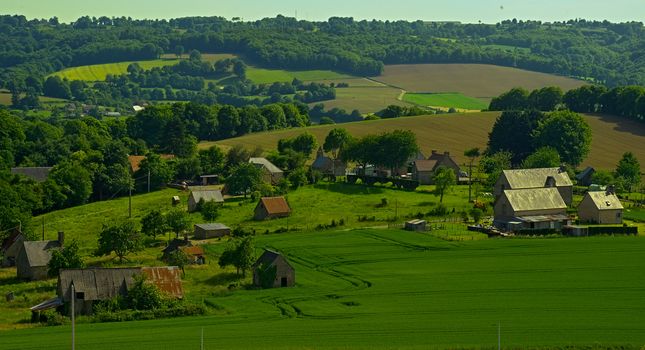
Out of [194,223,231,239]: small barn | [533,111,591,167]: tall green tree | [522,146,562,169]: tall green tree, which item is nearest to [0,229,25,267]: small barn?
[194,223,231,239]: small barn

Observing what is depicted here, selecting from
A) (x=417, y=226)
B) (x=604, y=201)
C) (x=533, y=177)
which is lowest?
(x=417, y=226)

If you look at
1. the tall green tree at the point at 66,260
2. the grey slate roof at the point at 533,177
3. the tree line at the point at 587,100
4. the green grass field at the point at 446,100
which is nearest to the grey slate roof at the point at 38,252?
the tall green tree at the point at 66,260

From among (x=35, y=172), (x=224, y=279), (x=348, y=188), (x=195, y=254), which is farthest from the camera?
(x=35, y=172)

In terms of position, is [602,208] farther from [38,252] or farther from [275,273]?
[38,252]

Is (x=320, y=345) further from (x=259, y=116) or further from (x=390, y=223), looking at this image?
(x=259, y=116)

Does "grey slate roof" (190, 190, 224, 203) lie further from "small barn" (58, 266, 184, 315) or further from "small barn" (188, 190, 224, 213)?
"small barn" (58, 266, 184, 315)

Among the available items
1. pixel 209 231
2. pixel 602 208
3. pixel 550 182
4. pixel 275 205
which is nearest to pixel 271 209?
pixel 275 205

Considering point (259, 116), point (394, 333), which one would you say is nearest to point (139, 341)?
point (394, 333)
